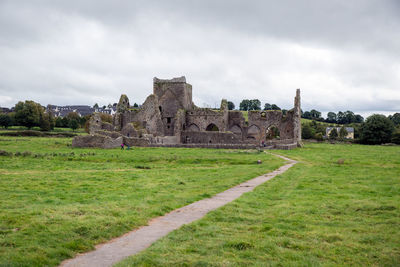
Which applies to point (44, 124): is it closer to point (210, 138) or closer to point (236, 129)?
point (236, 129)

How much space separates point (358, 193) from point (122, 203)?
9600mm

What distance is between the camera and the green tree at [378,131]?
72.2 metres

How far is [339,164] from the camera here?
89.7 ft

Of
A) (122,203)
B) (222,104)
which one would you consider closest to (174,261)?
(122,203)

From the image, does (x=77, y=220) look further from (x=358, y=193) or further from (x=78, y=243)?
(x=358, y=193)

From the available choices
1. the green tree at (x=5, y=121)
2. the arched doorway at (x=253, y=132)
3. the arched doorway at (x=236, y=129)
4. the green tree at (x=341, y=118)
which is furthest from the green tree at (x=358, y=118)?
the green tree at (x=5, y=121)

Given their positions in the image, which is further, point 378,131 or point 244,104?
point 244,104

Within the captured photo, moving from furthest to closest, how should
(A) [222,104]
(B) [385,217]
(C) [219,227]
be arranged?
1. (A) [222,104]
2. (B) [385,217]
3. (C) [219,227]

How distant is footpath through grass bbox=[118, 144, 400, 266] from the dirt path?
410 millimetres

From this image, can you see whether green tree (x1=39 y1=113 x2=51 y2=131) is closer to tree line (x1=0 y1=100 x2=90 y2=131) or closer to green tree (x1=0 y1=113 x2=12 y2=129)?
tree line (x1=0 y1=100 x2=90 y2=131)

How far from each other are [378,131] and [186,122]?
4120 centimetres

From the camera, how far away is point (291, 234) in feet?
28.0

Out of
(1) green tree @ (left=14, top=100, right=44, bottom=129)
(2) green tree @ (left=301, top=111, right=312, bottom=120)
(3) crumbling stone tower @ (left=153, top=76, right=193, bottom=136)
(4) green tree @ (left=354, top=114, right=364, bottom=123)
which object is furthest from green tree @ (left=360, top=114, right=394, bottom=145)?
(2) green tree @ (left=301, top=111, right=312, bottom=120)

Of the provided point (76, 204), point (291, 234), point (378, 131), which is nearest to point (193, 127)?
point (378, 131)
